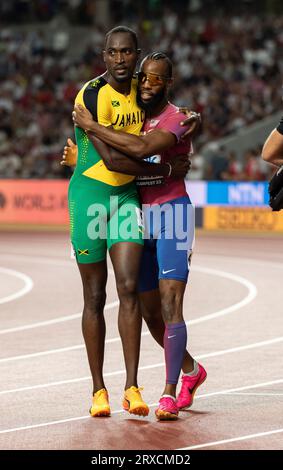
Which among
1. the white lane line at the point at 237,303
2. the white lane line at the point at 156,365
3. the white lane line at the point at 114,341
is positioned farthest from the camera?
the white lane line at the point at 237,303

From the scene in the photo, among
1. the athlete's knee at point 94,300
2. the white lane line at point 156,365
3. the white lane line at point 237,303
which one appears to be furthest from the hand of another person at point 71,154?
the white lane line at point 237,303

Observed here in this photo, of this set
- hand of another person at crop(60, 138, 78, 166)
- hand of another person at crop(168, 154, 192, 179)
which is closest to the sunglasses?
hand of another person at crop(168, 154, 192, 179)

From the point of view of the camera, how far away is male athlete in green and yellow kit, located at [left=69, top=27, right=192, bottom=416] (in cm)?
761

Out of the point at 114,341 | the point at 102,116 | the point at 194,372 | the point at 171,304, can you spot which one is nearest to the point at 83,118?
the point at 102,116

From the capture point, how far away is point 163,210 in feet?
25.8

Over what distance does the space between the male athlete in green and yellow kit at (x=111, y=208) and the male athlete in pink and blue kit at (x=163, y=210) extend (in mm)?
98

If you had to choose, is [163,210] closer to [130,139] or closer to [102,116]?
[130,139]

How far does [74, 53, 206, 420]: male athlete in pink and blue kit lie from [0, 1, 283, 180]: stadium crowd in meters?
20.2

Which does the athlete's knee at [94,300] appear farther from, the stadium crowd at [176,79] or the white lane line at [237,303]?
the stadium crowd at [176,79]

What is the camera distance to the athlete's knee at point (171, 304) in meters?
7.73

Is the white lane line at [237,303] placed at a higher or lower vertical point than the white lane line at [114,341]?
higher

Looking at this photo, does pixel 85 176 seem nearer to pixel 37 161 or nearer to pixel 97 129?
pixel 97 129

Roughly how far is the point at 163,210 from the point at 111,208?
361 millimetres
